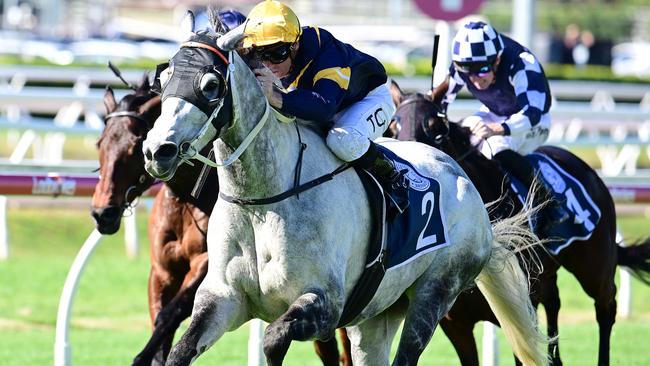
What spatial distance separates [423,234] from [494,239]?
27.9 inches

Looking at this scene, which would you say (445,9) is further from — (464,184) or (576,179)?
(464,184)

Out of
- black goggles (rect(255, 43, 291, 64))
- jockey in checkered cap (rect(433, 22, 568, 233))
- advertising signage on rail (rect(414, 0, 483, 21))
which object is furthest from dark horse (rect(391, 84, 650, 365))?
advertising signage on rail (rect(414, 0, 483, 21))

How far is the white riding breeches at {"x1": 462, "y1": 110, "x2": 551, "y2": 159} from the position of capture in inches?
276

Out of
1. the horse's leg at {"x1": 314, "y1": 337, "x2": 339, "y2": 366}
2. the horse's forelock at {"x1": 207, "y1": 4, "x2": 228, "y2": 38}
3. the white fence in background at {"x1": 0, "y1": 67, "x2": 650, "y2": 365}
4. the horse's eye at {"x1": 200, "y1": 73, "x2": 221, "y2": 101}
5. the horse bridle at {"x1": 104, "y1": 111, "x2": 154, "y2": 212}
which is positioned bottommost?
the white fence in background at {"x1": 0, "y1": 67, "x2": 650, "y2": 365}

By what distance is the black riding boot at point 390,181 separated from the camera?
5.29 metres

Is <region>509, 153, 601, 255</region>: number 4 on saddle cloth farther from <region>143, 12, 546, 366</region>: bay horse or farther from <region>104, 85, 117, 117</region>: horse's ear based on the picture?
<region>104, 85, 117, 117</region>: horse's ear

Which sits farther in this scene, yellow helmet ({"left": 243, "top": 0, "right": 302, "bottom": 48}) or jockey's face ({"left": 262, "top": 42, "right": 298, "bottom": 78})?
jockey's face ({"left": 262, "top": 42, "right": 298, "bottom": 78})

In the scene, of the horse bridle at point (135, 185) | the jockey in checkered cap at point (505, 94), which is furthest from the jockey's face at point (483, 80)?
the horse bridle at point (135, 185)

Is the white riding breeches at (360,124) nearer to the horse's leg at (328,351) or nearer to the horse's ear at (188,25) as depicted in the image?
the horse's ear at (188,25)

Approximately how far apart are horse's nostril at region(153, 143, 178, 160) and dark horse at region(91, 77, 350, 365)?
190 centimetres

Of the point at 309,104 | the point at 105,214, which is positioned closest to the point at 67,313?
the point at 105,214

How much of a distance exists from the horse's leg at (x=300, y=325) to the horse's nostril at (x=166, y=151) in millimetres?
821

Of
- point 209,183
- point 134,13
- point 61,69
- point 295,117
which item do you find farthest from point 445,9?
point 134,13

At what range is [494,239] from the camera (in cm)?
608
